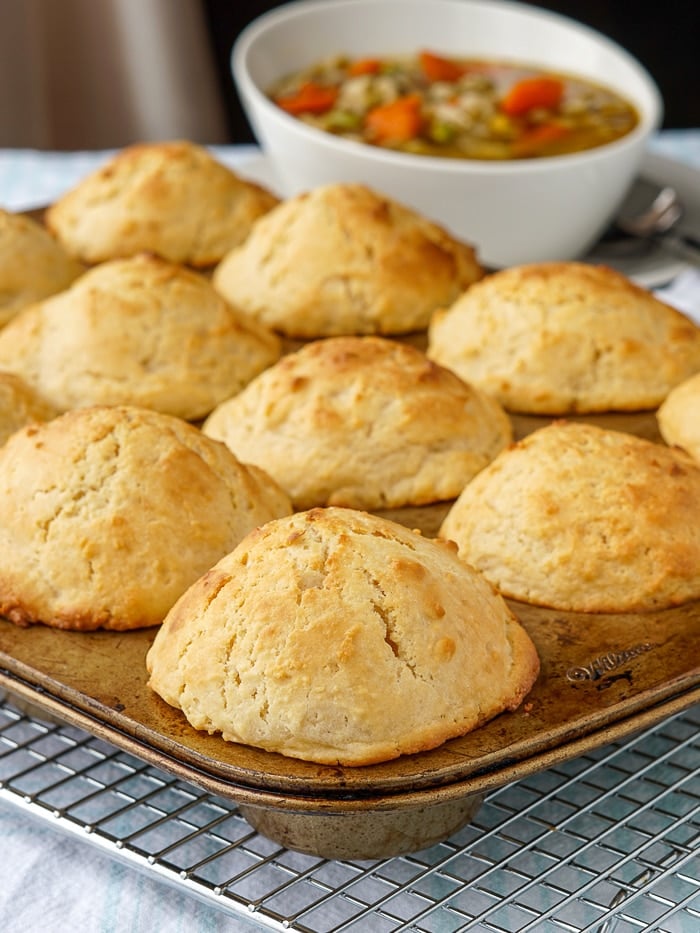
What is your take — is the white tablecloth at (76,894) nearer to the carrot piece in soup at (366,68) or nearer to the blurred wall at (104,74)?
the carrot piece in soup at (366,68)

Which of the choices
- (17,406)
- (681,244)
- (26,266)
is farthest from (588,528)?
(681,244)

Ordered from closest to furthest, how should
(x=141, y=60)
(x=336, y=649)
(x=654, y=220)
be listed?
1. (x=336, y=649)
2. (x=654, y=220)
3. (x=141, y=60)

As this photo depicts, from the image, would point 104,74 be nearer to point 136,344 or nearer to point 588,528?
point 136,344

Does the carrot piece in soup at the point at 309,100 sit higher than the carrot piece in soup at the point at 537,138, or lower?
higher

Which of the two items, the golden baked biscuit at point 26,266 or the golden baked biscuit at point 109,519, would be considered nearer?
the golden baked biscuit at point 109,519

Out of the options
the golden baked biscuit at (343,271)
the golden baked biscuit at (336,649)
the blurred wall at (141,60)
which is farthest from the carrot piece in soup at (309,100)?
the golden baked biscuit at (336,649)

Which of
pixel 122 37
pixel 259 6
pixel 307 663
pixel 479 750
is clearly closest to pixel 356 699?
pixel 307 663

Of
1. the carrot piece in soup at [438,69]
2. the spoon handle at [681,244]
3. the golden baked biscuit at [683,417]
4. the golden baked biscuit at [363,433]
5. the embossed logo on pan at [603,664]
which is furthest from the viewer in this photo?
the carrot piece in soup at [438,69]
